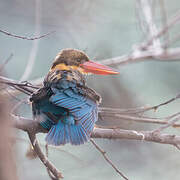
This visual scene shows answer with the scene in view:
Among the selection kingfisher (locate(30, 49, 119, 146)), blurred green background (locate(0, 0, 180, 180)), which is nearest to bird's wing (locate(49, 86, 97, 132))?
kingfisher (locate(30, 49, 119, 146))

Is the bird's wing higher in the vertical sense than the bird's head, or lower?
lower

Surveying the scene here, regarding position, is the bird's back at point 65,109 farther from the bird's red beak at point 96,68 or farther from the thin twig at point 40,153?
the bird's red beak at point 96,68

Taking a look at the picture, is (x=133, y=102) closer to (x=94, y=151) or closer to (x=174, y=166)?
(x=94, y=151)

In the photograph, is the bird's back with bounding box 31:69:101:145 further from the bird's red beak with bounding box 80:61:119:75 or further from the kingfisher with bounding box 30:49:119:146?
the bird's red beak with bounding box 80:61:119:75

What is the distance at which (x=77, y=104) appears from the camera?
2.60 meters

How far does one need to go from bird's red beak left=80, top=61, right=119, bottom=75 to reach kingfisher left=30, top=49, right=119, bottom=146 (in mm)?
182

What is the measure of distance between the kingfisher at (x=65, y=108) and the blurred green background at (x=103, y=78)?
197 centimetres

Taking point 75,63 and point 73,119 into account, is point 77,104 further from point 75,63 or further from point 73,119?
point 75,63

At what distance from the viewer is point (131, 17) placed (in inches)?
262

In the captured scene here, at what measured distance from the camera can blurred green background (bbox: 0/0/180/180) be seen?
4984 mm

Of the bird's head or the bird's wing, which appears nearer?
the bird's wing

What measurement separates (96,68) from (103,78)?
2935mm

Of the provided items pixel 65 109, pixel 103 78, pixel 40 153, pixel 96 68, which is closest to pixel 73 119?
pixel 65 109

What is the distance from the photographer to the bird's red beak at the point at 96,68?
3023 millimetres
